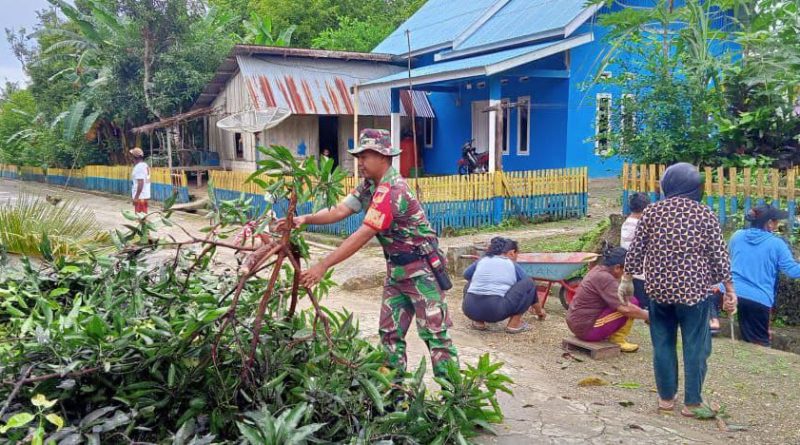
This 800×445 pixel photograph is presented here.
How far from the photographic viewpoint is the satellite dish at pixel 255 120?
1575 cm

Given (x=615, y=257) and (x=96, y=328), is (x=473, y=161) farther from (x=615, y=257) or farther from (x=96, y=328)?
(x=96, y=328)

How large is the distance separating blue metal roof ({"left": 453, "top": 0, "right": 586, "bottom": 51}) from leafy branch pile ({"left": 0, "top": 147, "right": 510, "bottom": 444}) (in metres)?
12.3

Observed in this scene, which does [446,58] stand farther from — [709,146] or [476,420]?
[476,420]

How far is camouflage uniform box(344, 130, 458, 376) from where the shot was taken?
3986 millimetres

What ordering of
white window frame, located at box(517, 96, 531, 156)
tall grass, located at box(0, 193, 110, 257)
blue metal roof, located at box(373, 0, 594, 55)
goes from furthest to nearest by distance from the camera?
1. white window frame, located at box(517, 96, 531, 156)
2. blue metal roof, located at box(373, 0, 594, 55)
3. tall grass, located at box(0, 193, 110, 257)

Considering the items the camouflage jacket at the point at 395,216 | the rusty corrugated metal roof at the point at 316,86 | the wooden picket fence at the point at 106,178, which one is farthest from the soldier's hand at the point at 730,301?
the rusty corrugated metal roof at the point at 316,86

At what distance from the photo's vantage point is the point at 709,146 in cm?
904

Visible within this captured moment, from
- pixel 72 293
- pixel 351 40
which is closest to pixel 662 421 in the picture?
pixel 72 293

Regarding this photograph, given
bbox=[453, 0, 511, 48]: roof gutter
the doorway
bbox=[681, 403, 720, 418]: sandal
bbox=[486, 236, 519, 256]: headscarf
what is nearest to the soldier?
bbox=[681, 403, 720, 418]: sandal

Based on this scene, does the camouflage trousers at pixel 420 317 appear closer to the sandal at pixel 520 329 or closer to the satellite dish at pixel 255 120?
the sandal at pixel 520 329

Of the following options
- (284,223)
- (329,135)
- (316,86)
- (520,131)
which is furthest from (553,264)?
(329,135)

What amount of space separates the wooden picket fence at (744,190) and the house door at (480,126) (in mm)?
8901

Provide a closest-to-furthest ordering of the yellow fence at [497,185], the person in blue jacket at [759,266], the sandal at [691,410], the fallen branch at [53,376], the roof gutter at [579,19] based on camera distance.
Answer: the fallen branch at [53,376] < the sandal at [691,410] < the person in blue jacket at [759,266] < the yellow fence at [497,185] < the roof gutter at [579,19]

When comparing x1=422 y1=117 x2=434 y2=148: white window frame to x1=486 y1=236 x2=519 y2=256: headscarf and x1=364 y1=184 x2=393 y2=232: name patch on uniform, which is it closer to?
x1=486 y1=236 x2=519 y2=256: headscarf
